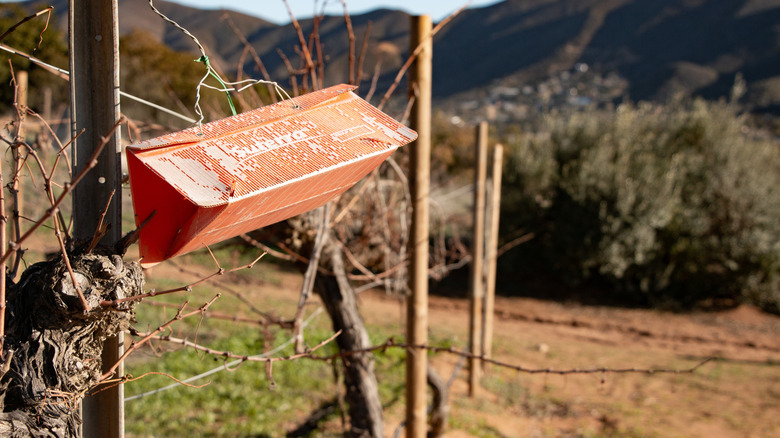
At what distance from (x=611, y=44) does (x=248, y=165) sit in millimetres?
43980

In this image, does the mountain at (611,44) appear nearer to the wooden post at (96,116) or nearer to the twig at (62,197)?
the wooden post at (96,116)

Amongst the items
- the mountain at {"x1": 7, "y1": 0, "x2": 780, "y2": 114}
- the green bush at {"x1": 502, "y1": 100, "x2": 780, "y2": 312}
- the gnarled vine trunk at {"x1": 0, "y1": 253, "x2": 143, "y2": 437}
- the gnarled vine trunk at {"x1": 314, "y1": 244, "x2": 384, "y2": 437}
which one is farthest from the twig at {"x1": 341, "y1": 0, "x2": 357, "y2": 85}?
the mountain at {"x1": 7, "y1": 0, "x2": 780, "y2": 114}

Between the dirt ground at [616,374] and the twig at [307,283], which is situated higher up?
the twig at [307,283]

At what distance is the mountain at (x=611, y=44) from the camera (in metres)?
29.9

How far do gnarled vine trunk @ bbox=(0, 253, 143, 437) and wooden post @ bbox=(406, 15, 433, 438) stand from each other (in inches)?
72.6

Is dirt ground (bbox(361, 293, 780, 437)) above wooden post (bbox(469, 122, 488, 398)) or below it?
below

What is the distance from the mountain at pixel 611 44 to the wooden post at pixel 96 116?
2510 centimetres

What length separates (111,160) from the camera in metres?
1.24

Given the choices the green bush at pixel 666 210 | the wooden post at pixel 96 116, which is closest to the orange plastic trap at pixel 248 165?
the wooden post at pixel 96 116

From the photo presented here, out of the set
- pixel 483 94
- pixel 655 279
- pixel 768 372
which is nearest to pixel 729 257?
pixel 655 279

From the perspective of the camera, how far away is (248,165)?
1026mm

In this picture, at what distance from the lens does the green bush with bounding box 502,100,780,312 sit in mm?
11141

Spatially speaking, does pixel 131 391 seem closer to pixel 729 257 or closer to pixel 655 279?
pixel 655 279

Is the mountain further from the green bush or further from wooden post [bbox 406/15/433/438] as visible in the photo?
wooden post [bbox 406/15/433/438]
